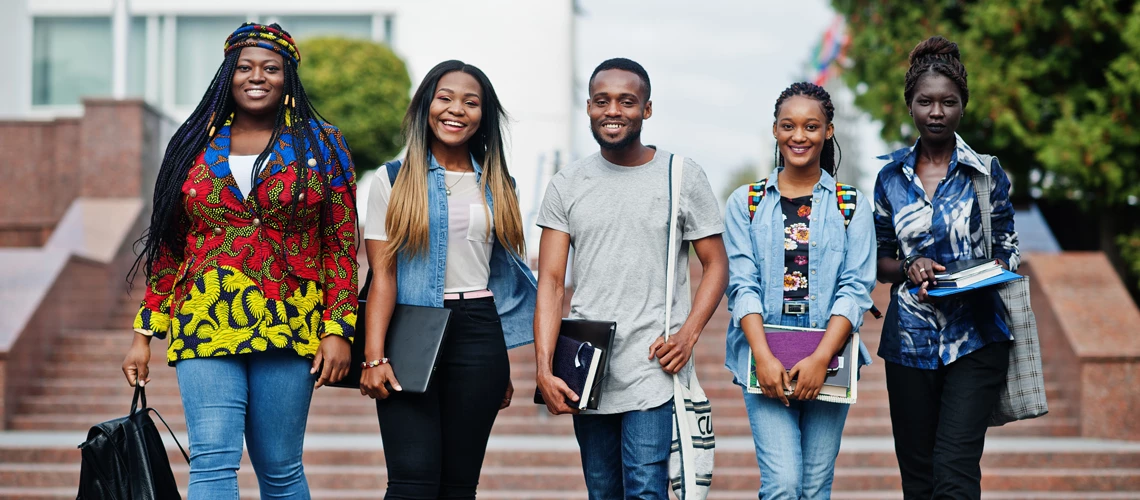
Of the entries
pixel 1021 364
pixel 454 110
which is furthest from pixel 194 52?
pixel 1021 364

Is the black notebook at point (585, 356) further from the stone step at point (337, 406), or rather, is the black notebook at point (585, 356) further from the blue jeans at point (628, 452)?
the stone step at point (337, 406)

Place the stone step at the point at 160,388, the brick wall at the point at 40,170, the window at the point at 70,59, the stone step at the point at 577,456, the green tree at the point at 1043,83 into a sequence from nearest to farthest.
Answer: the stone step at the point at 577,456, the stone step at the point at 160,388, the green tree at the point at 1043,83, the brick wall at the point at 40,170, the window at the point at 70,59

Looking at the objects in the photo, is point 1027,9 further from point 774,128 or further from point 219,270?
point 219,270

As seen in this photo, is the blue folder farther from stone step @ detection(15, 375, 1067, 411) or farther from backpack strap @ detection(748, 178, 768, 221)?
stone step @ detection(15, 375, 1067, 411)

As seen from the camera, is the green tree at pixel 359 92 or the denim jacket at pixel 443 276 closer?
the denim jacket at pixel 443 276

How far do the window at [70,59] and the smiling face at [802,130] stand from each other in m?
16.7

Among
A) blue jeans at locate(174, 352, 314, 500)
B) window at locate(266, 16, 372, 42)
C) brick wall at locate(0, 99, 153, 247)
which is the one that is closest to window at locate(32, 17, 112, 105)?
window at locate(266, 16, 372, 42)

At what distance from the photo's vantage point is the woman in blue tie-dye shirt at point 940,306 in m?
3.81


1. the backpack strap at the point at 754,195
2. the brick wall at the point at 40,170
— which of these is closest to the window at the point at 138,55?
the brick wall at the point at 40,170

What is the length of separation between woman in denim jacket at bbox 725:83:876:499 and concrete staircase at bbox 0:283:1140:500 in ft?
10.3

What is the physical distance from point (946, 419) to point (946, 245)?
615 mm

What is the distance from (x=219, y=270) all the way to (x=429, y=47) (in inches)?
587

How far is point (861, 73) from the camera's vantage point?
11.5 metres

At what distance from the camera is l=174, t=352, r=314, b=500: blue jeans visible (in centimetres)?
355
